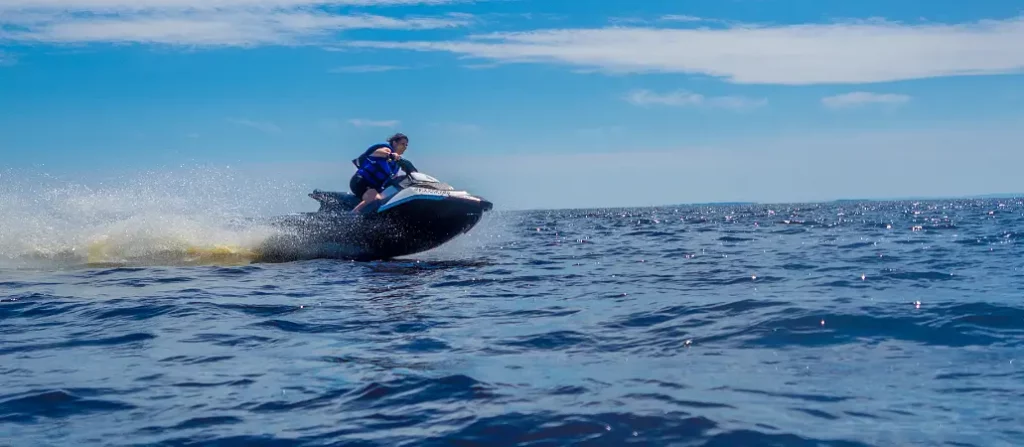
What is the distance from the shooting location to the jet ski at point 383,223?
15.2 metres

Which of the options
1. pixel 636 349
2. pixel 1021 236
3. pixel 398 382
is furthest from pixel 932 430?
pixel 1021 236

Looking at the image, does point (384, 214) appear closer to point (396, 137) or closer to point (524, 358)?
point (396, 137)

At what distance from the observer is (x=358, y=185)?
15633 mm

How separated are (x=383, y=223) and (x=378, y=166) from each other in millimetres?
1108

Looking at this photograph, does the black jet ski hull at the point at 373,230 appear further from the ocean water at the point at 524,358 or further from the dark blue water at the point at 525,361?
the dark blue water at the point at 525,361

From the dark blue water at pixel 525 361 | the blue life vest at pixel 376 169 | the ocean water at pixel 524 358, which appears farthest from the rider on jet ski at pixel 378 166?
the dark blue water at pixel 525 361

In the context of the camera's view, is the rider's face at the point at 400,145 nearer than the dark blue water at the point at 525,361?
No

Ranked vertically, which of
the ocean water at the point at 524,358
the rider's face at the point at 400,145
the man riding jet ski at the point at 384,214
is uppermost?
the rider's face at the point at 400,145

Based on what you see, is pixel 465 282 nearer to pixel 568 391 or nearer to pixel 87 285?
pixel 87 285

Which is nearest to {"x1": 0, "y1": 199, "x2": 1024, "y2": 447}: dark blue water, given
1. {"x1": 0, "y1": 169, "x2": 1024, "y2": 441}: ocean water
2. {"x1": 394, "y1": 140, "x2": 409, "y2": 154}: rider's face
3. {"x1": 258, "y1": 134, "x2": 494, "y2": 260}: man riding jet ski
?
{"x1": 0, "y1": 169, "x2": 1024, "y2": 441}: ocean water

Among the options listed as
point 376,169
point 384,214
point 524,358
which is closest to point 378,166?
point 376,169

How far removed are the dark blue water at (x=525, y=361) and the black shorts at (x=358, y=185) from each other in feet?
15.6

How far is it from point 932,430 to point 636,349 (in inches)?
96.2

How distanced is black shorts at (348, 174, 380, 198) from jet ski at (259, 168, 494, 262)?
147 millimetres
